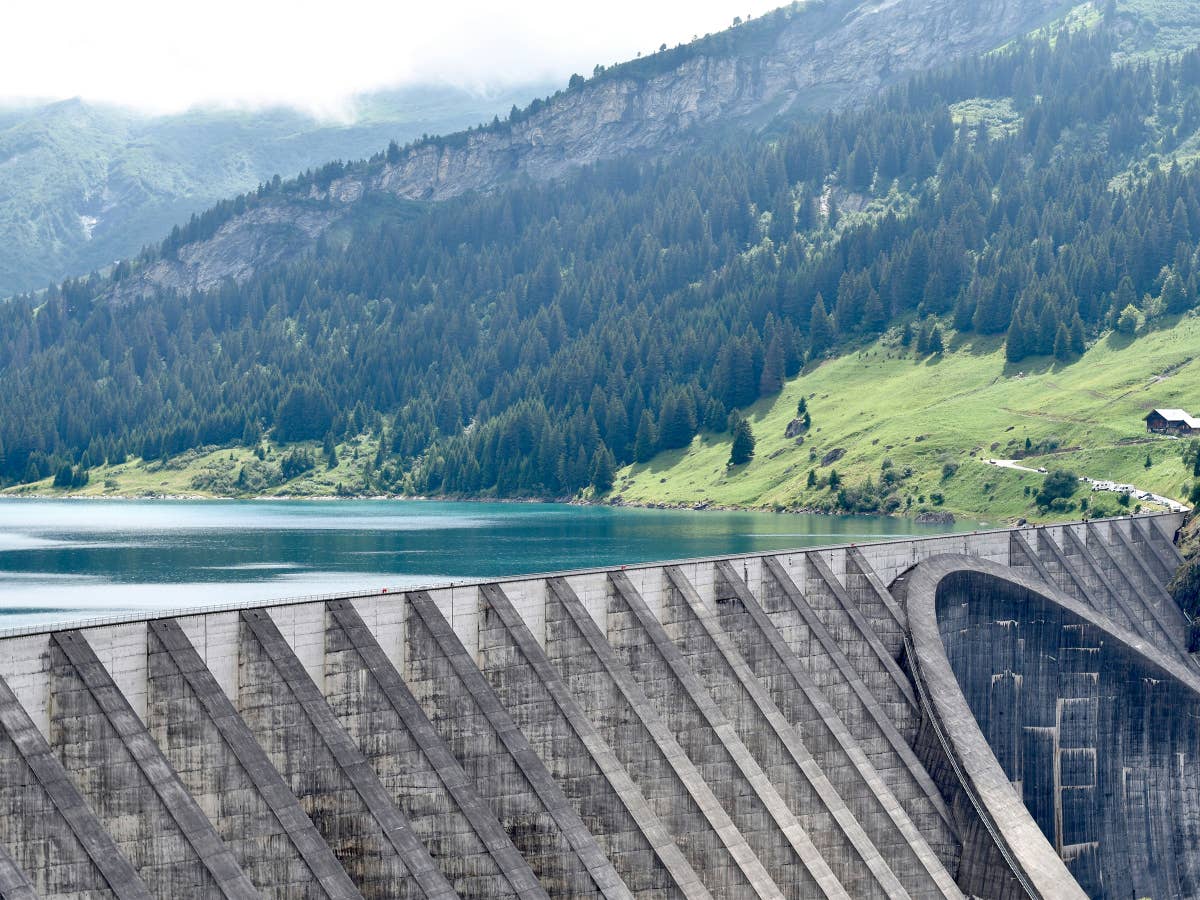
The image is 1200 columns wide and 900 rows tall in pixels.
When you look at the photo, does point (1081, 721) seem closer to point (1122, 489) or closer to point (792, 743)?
point (792, 743)

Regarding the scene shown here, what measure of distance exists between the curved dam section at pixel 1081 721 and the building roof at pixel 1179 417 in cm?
12642

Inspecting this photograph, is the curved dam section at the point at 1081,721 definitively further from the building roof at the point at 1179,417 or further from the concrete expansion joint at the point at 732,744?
the building roof at the point at 1179,417

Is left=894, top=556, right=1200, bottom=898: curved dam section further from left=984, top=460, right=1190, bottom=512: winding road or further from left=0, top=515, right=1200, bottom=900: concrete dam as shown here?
left=984, top=460, right=1190, bottom=512: winding road

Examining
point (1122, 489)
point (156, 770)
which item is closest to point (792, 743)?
point (156, 770)

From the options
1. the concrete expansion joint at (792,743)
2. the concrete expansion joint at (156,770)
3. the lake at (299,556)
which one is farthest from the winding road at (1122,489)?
the concrete expansion joint at (156,770)

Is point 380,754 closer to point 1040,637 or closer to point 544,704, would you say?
point 544,704

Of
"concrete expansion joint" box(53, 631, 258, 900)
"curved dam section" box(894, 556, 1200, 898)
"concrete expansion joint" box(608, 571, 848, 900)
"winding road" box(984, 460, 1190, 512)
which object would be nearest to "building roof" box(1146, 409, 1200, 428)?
"winding road" box(984, 460, 1190, 512)

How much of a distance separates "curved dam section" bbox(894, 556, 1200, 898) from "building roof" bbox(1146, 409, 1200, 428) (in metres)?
126

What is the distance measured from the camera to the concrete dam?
29.9 m

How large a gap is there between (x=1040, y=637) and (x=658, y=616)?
2500cm

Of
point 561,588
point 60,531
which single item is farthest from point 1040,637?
point 60,531

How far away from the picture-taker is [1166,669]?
67.2m

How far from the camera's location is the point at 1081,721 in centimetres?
6719

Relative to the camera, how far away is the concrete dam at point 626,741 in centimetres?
2988
